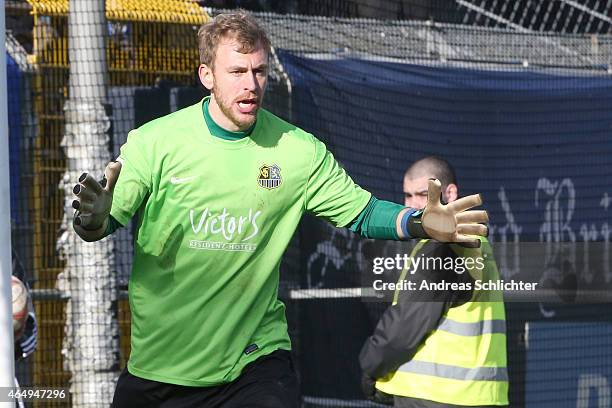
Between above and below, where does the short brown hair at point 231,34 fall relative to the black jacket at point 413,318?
above

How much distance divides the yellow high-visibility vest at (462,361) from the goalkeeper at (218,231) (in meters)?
1.29

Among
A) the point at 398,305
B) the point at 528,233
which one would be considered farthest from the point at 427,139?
the point at 398,305

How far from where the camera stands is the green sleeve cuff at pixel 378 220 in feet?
14.6

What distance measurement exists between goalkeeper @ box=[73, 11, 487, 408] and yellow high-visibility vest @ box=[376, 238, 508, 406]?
1.29 metres

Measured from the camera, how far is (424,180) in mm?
5891

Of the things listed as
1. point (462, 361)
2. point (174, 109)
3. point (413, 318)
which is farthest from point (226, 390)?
point (174, 109)

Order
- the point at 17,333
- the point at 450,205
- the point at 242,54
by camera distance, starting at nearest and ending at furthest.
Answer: the point at 450,205 → the point at 242,54 → the point at 17,333

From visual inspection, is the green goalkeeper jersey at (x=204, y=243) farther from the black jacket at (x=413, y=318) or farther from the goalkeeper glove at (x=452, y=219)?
the black jacket at (x=413, y=318)

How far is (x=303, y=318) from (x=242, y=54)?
9.86 ft

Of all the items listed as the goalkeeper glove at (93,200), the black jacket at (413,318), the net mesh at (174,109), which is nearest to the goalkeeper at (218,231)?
the goalkeeper glove at (93,200)

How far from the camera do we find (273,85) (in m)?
7.20

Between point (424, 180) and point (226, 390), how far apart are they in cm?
187

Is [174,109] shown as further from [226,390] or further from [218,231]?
[226,390]

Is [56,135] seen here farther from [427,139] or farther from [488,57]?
[488,57]
